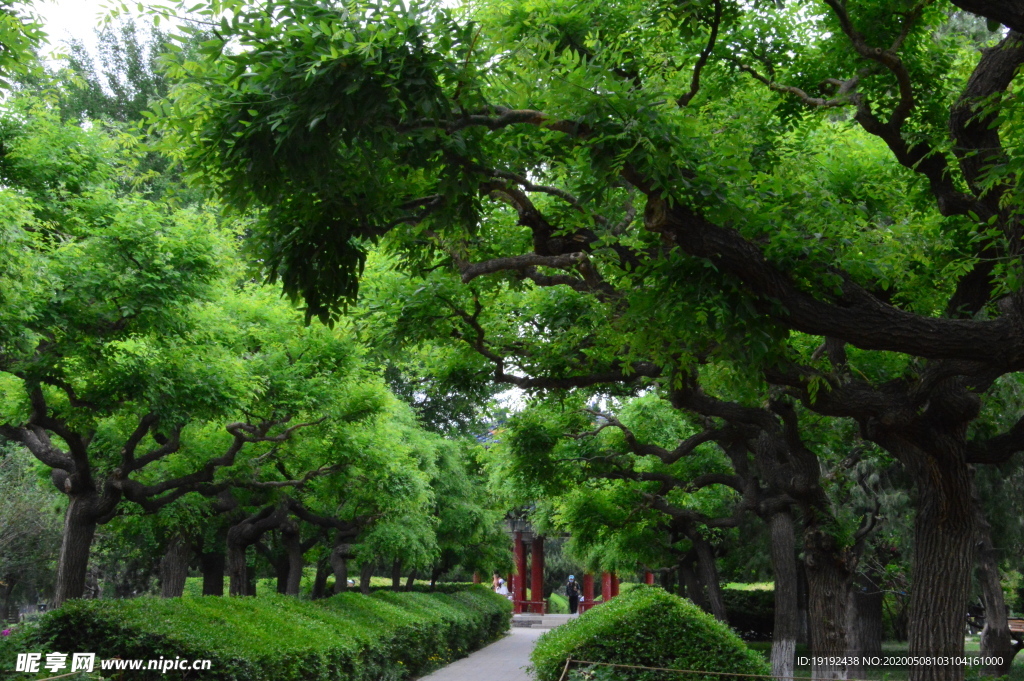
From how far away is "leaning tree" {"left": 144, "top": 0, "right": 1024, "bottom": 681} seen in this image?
218 inches

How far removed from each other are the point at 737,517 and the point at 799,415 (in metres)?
4.25

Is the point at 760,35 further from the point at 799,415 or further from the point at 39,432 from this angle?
the point at 39,432

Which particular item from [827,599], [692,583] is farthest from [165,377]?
[692,583]

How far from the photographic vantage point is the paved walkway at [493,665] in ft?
65.1

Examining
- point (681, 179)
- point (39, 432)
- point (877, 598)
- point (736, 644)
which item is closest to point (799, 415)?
point (736, 644)

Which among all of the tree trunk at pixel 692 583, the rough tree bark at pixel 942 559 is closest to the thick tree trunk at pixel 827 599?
the rough tree bark at pixel 942 559

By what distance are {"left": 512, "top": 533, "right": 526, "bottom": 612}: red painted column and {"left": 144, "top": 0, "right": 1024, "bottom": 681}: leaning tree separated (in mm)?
32839

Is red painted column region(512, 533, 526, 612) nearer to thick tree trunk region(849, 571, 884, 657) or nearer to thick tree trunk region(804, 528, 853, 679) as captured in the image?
thick tree trunk region(849, 571, 884, 657)

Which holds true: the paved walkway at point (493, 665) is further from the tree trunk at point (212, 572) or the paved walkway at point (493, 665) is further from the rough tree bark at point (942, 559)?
the rough tree bark at point (942, 559)

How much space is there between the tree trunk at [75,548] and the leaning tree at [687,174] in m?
7.41

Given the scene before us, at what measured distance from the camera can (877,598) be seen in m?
25.5

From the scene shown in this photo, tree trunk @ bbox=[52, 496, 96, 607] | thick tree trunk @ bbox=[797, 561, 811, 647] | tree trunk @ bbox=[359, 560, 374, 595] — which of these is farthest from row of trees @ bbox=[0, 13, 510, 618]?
thick tree trunk @ bbox=[797, 561, 811, 647]

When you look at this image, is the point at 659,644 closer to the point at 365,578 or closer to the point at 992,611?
the point at 992,611

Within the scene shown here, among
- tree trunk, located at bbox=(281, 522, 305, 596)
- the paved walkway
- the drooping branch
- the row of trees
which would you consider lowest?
the paved walkway
